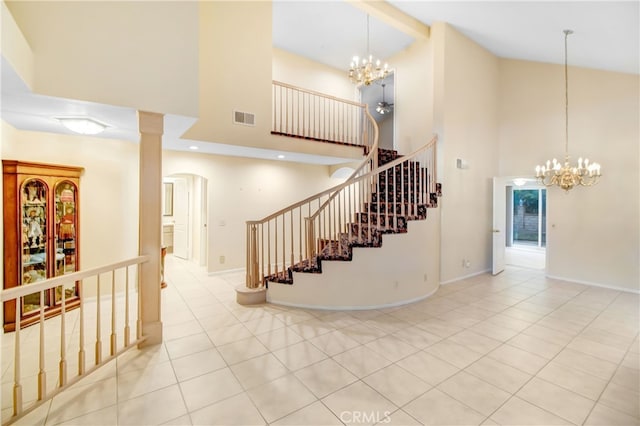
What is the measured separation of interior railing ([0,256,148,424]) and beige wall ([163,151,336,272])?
217cm

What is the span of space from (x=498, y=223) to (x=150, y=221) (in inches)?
265

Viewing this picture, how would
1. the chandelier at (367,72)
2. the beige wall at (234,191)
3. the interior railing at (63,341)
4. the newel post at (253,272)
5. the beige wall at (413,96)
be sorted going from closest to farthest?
the interior railing at (63,341) < the newel post at (253,272) < the chandelier at (367,72) < the beige wall at (413,96) < the beige wall at (234,191)

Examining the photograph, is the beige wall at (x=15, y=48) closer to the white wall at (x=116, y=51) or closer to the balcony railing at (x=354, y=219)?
the white wall at (x=116, y=51)

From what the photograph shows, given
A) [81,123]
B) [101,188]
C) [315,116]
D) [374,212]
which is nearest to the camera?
[81,123]

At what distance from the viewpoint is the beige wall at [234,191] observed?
6.05m

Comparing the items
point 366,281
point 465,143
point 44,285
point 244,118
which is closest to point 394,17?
point 465,143

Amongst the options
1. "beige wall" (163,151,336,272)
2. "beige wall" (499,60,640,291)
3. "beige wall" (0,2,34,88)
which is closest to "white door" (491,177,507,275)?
"beige wall" (499,60,640,291)

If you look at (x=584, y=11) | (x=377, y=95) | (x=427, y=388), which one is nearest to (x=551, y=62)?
(x=584, y=11)

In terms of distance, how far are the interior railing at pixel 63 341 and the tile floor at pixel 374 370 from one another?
0.15m

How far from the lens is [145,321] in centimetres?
316

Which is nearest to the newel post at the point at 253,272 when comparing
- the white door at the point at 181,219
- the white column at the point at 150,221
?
the white column at the point at 150,221

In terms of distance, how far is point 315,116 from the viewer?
23.2 feet

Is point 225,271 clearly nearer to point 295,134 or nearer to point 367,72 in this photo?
point 295,134

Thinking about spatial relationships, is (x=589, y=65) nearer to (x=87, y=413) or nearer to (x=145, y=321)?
(x=145, y=321)
